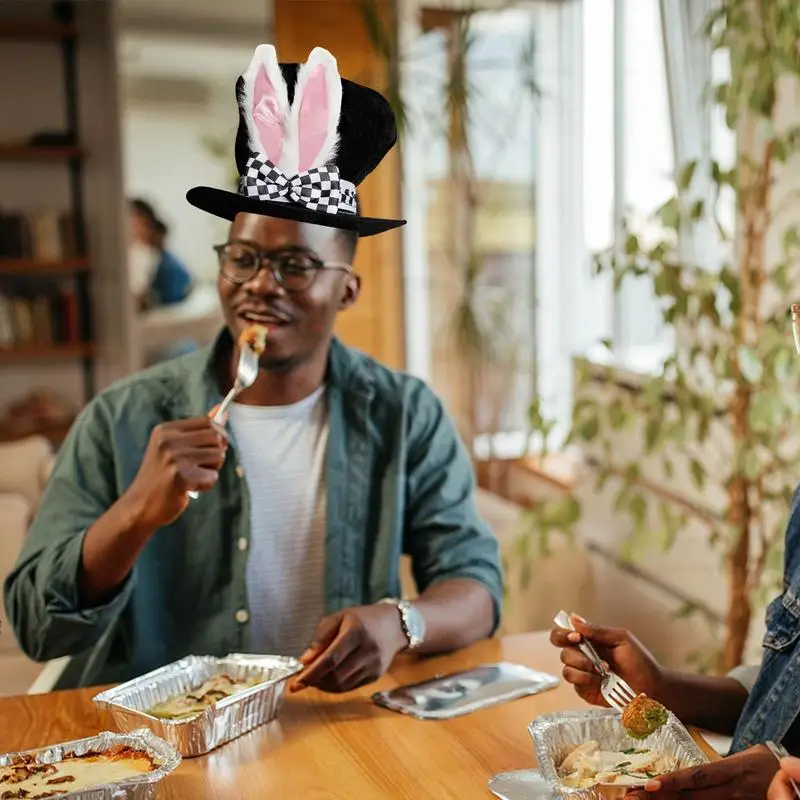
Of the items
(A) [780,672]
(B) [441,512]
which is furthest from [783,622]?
(B) [441,512]

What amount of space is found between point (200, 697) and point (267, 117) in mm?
698

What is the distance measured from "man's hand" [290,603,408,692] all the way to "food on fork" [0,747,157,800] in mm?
293

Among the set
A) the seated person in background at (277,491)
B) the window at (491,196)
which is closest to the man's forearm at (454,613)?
the seated person in background at (277,491)

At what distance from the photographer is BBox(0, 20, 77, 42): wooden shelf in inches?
210

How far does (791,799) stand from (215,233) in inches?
194

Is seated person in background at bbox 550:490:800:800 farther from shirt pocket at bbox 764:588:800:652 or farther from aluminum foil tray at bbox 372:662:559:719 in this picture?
aluminum foil tray at bbox 372:662:559:719

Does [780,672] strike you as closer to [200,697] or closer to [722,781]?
[722,781]

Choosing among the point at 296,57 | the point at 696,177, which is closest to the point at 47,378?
the point at 296,57

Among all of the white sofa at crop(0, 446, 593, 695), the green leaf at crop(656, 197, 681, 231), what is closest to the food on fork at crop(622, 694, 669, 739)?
the green leaf at crop(656, 197, 681, 231)

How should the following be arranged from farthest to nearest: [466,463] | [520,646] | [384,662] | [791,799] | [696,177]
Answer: [696,177], [466,463], [520,646], [384,662], [791,799]

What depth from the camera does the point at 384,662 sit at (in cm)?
147

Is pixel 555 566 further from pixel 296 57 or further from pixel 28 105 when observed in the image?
pixel 28 105

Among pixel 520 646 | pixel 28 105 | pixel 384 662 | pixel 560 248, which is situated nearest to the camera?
pixel 384 662

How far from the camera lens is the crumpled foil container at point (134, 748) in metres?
1.08
